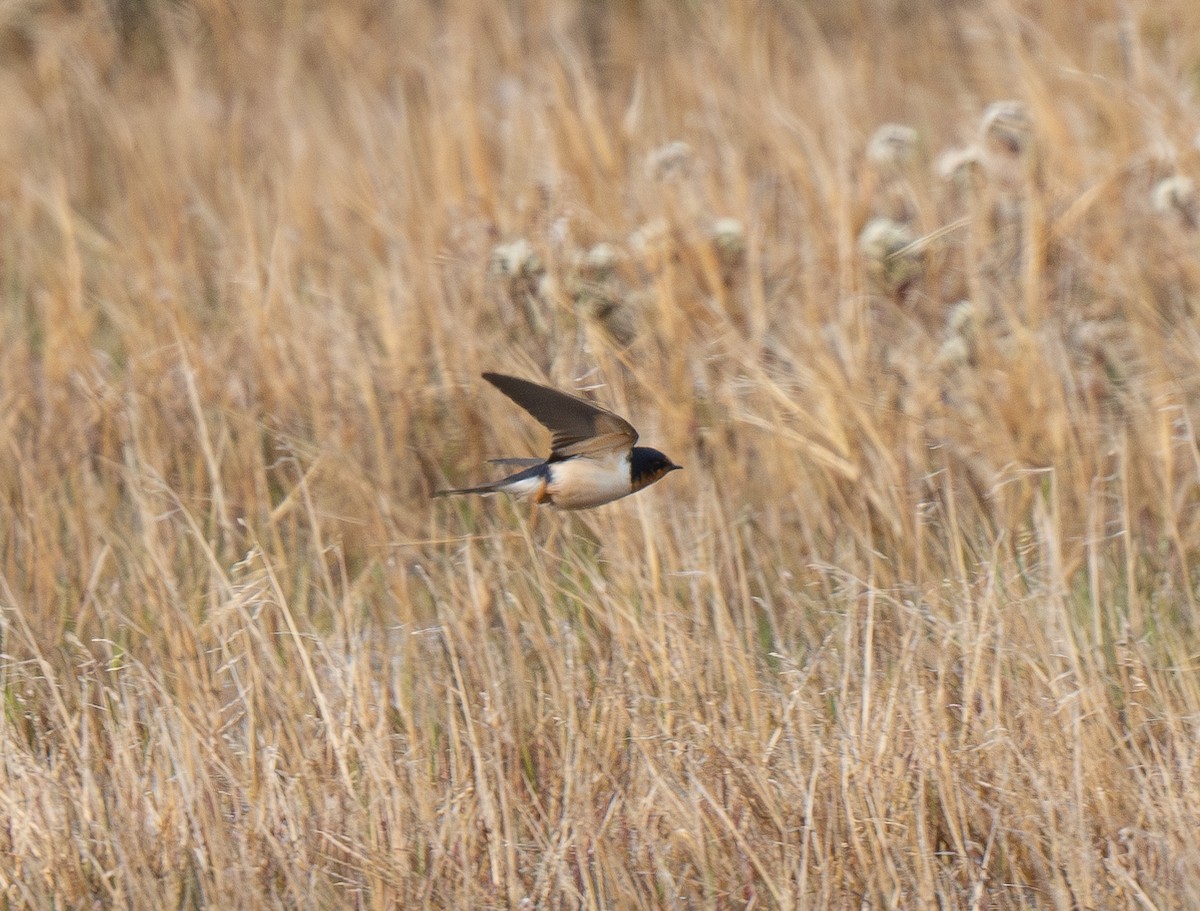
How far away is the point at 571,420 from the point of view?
2.34 m

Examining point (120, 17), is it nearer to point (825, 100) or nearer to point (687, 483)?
point (825, 100)

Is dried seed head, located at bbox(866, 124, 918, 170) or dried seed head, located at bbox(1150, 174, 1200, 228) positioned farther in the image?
dried seed head, located at bbox(866, 124, 918, 170)

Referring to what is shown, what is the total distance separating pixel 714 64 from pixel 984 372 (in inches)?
87.0

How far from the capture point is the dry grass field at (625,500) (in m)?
2.29

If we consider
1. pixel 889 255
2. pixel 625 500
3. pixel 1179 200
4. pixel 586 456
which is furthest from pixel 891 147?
pixel 586 456

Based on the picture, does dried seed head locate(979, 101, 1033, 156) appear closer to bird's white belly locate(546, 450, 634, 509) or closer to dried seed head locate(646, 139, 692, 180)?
dried seed head locate(646, 139, 692, 180)

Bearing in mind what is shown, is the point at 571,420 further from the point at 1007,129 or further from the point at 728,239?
the point at 1007,129

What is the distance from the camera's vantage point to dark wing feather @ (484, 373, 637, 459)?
221 cm

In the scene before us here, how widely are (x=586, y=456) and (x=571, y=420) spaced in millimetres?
87

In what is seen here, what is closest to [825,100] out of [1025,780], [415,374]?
[415,374]

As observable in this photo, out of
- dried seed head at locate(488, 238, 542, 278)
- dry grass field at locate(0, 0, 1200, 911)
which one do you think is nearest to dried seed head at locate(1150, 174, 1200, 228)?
dry grass field at locate(0, 0, 1200, 911)

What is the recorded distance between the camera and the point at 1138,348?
11.2 ft

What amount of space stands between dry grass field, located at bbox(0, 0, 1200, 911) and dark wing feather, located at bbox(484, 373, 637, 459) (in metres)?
0.35

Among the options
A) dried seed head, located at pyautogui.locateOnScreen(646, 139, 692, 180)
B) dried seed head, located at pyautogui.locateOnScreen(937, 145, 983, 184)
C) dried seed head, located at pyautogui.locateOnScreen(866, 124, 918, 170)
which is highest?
dried seed head, located at pyautogui.locateOnScreen(646, 139, 692, 180)
